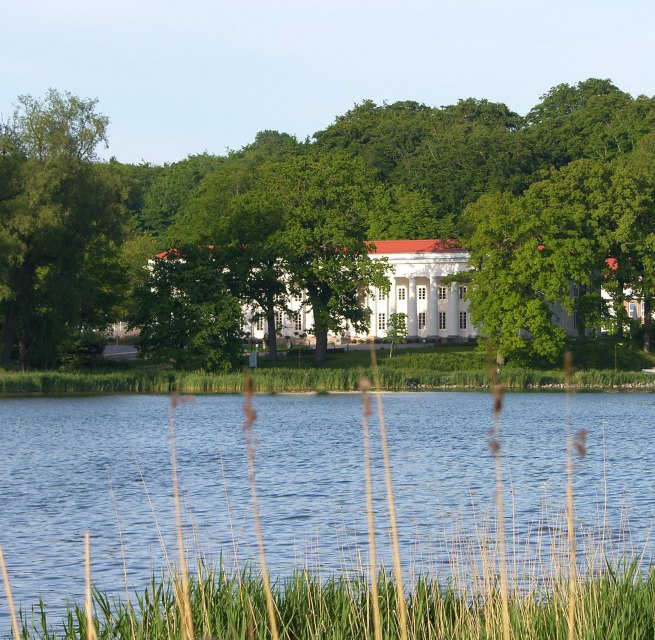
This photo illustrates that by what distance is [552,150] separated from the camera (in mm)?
129250

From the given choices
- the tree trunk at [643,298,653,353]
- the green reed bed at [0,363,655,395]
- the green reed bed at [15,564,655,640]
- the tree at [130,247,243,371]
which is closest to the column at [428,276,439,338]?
the tree trunk at [643,298,653,353]

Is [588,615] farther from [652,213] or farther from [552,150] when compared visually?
[552,150]

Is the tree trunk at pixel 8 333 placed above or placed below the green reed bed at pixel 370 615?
above

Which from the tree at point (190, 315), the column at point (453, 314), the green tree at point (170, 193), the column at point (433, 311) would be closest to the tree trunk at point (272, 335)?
the tree at point (190, 315)

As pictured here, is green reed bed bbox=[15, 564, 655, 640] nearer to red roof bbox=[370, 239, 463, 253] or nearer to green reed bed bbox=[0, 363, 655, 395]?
green reed bed bbox=[0, 363, 655, 395]

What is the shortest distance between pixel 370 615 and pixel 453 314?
341 ft

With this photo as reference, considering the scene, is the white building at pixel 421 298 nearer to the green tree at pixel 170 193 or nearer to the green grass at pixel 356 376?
the green grass at pixel 356 376

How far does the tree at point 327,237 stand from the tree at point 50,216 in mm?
17516

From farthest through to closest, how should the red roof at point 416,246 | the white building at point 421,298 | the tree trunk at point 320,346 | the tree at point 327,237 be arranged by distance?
the white building at point 421,298 < the red roof at point 416,246 < the tree trunk at point 320,346 < the tree at point 327,237

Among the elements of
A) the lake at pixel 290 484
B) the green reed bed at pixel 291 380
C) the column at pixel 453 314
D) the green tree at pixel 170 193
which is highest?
the green tree at pixel 170 193

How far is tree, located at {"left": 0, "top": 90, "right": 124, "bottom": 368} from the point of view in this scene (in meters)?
68.6

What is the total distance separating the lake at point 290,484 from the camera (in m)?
21.2

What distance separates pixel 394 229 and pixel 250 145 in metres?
→ 59.0

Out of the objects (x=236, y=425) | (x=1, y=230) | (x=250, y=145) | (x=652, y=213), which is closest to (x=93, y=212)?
(x=1, y=230)
